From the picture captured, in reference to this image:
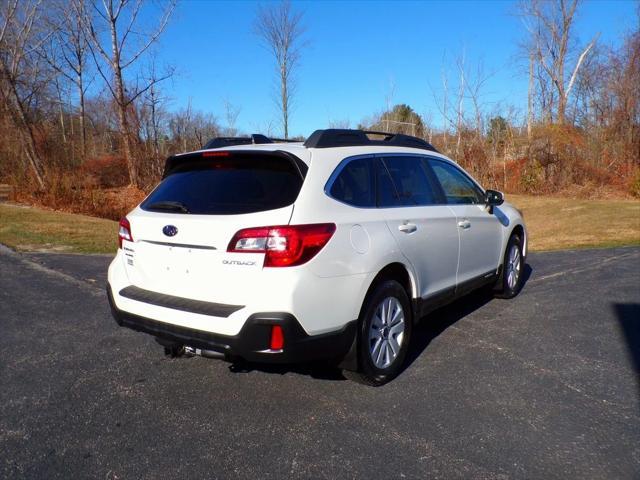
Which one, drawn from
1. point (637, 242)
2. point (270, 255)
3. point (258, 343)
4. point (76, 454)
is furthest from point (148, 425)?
point (637, 242)

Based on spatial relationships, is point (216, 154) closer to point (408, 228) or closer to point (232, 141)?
point (232, 141)

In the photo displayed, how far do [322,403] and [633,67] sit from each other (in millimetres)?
24732

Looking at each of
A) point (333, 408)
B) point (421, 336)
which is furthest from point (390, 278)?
point (421, 336)

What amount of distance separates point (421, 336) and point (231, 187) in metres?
2.43

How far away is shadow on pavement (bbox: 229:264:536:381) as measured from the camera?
3643 mm

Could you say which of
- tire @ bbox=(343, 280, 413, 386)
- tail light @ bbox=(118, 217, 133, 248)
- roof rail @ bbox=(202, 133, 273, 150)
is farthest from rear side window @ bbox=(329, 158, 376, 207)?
tail light @ bbox=(118, 217, 133, 248)

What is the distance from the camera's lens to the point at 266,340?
2.74m

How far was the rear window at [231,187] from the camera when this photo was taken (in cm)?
296

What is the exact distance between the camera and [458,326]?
4758 mm

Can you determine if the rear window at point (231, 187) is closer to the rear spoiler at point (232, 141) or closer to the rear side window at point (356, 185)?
the rear side window at point (356, 185)

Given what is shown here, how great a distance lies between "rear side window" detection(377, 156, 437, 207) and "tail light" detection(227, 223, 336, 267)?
0.92 m

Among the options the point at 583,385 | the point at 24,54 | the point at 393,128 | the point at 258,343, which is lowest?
the point at 583,385

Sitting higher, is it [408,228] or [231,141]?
A: [231,141]

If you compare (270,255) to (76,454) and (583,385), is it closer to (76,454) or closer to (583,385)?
(76,454)
